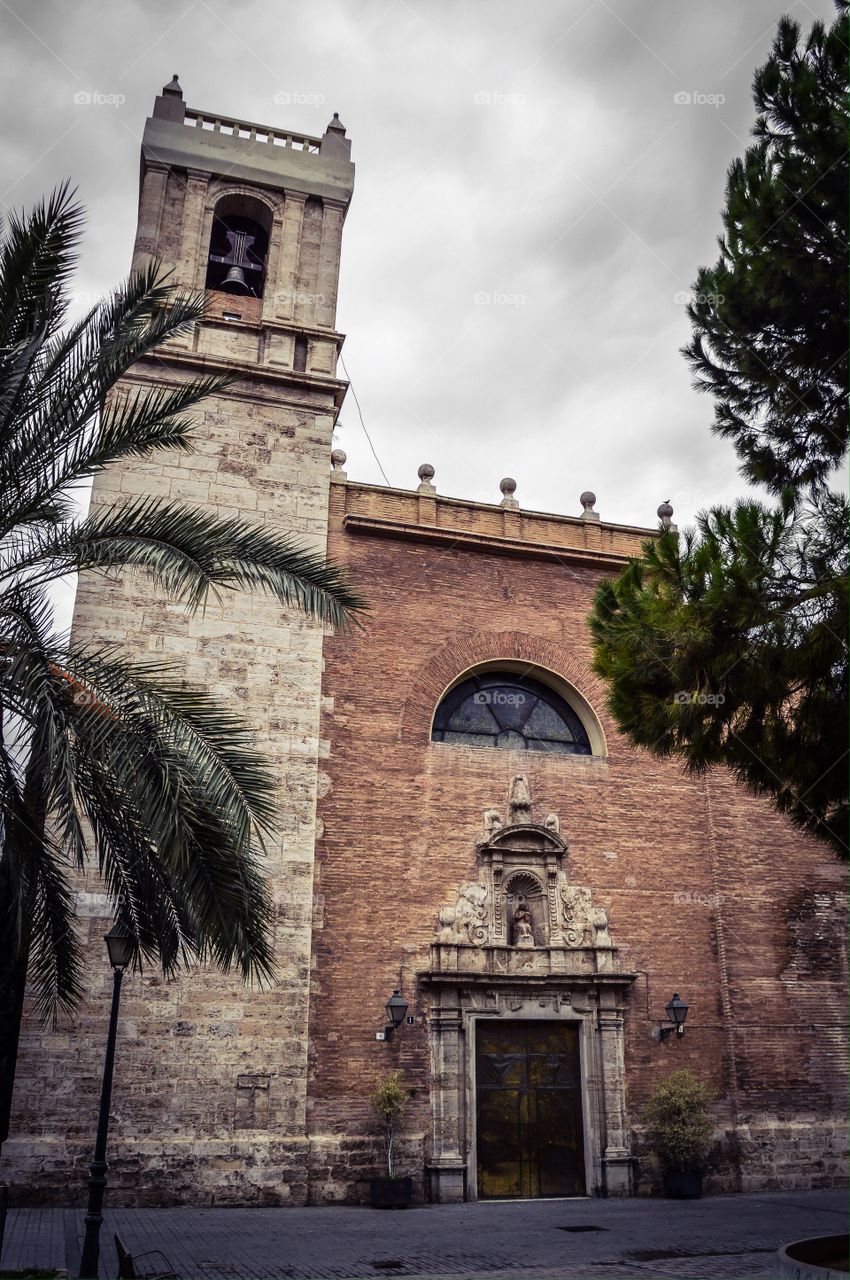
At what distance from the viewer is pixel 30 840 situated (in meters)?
8.45

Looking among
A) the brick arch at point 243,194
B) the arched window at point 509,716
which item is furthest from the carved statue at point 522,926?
the brick arch at point 243,194

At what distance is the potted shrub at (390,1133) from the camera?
512 inches

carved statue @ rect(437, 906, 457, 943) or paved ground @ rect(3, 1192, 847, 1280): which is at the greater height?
carved statue @ rect(437, 906, 457, 943)

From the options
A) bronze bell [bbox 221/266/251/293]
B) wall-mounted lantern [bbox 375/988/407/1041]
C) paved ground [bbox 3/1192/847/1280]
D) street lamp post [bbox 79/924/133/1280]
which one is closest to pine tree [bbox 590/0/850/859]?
paved ground [bbox 3/1192/847/1280]

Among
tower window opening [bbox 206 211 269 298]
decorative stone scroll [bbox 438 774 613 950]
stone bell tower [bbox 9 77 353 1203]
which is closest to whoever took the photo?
stone bell tower [bbox 9 77 353 1203]

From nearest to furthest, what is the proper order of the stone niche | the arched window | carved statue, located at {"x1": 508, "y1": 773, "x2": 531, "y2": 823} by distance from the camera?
the stone niche, carved statue, located at {"x1": 508, "y1": 773, "x2": 531, "y2": 823}, the arched window

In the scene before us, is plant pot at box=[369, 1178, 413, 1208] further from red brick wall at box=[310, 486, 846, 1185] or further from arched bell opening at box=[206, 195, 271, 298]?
arched bell opening at box=[206, 195, 271, 298]

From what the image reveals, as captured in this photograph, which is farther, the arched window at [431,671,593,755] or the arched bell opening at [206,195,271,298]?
the arched bell opening at [206,195,271,298]

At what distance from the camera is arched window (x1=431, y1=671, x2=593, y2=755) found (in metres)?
16.4

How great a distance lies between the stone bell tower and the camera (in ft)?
41.2

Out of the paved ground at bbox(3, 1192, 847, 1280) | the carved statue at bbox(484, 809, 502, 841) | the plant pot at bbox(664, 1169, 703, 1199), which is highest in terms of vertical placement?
the carved statue at bbox(484, 809, 502, 841)

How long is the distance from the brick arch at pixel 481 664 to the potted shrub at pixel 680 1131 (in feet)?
16.4

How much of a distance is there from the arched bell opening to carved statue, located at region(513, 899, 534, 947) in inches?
429

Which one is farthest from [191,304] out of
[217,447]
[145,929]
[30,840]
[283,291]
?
[283,291]
